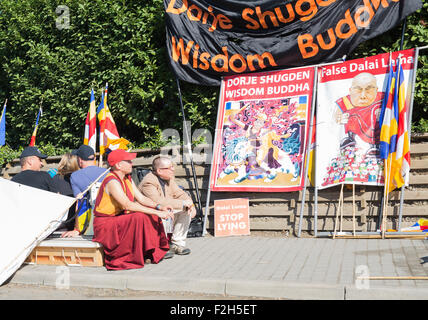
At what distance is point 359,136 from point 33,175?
534 centimetres

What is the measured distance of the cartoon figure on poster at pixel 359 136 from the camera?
8.21m

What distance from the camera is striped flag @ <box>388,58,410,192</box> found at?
789 cm

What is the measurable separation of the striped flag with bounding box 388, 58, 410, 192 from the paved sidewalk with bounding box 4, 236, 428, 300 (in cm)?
102

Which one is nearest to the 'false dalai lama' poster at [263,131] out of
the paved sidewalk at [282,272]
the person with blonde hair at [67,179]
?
the paved sidewalk at [282,272]

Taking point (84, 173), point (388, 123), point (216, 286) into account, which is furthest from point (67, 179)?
point (388, 123)

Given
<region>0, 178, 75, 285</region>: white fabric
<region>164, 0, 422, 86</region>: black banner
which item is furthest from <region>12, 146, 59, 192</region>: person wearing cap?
<region>164, 0, 422, 86</region>: black banner

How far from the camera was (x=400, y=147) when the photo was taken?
791cm

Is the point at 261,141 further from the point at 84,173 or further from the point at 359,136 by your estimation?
the point at 84,173

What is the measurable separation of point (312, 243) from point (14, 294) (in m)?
4.47

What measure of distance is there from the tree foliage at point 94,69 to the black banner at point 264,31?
64 cm

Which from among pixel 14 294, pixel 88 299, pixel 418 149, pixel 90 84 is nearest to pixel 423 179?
pixel 418 149

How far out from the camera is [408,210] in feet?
26.7

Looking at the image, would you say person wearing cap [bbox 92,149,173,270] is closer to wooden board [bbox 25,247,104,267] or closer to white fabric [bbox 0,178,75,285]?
wooden board [bbox 25,247,104,267]

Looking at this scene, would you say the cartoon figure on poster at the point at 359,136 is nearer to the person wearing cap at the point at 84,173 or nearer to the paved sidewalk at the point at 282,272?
the paved sidewalk at the point at 282,272
